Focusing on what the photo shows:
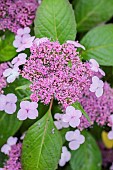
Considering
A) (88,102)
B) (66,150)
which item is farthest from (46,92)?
(66,150)

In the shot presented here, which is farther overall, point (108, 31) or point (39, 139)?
point (108, 31)

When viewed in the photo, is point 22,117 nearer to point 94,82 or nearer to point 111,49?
point 94,82

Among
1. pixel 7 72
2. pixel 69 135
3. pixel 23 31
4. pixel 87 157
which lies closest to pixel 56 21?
pixel 23 31

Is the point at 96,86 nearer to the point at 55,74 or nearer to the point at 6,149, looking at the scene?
the point at 55,74

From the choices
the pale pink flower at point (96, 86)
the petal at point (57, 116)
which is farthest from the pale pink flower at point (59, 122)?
the pale pink flower at point (96, 86)

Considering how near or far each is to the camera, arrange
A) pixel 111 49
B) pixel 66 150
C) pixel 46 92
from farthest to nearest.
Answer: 1. pixel 66 150
2. pixel 111 49
3. pixel 46 92

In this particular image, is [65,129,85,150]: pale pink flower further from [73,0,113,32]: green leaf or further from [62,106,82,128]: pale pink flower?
[73,0,113,32]: green leaf

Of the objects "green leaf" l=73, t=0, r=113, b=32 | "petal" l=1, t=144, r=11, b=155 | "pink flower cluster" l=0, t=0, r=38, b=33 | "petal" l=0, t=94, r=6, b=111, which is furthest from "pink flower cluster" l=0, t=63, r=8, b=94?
"green leaf" l=73, t=0, r=113, b=32
